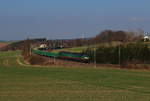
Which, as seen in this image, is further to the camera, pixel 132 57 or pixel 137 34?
pixel 137 34

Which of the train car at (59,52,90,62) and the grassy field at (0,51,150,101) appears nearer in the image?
A: the grassy field at (0,51,150,101)

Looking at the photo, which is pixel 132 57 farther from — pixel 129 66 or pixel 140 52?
pixel 129 66

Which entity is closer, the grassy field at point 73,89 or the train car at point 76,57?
the grassy field at point 73,89

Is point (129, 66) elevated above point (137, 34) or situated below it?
below

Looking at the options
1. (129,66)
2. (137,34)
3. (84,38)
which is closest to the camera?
(129,66)

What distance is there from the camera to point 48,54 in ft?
315

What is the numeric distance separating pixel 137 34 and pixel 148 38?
60.8 feet

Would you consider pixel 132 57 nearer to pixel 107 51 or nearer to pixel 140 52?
pixel 140 52

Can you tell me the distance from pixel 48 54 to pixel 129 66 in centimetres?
3857

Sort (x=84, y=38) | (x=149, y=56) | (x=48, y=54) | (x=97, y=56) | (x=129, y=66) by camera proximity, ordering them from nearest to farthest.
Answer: (x=129, y=66)
(x=149, y=56)
(x=97, y=56)
(x=48, y=54)
(x=84, y=38)

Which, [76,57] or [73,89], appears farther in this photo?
[76,57]

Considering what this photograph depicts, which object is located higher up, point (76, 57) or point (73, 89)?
point (76, 57)

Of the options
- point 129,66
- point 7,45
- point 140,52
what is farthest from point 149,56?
point 7,45

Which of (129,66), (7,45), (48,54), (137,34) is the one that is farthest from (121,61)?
(7,45)
